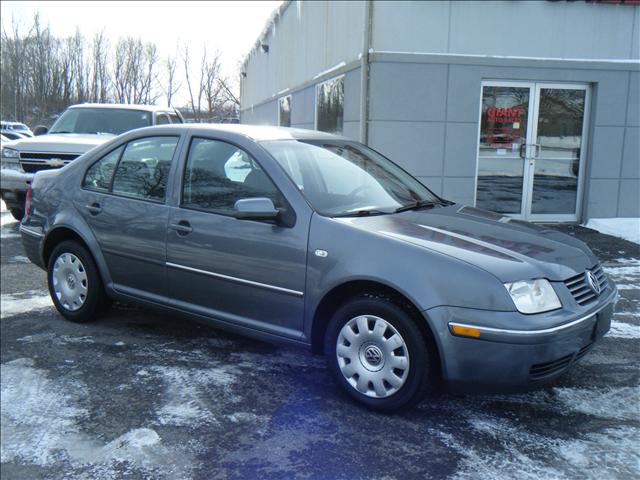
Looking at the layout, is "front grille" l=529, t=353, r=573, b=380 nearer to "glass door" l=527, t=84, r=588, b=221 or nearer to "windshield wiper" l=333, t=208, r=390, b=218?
"windshield wiper" l=333, t=208, r=390, b=218

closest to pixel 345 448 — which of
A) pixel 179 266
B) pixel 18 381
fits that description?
pixel 179 266

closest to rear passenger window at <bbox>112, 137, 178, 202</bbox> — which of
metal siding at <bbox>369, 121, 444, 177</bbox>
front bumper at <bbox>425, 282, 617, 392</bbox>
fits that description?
front bumper at <bbox>425, 282, 617, 392</bbox>

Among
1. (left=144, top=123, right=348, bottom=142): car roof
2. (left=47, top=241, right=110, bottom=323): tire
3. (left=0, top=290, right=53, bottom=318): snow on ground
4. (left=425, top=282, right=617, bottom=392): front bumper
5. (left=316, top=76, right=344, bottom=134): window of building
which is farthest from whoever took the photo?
(left=316, top=76, right=344, bottom=134): window of building

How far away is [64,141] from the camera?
347 inches

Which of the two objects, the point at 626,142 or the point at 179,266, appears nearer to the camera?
the point at 179,266

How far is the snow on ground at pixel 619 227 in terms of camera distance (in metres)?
8.91

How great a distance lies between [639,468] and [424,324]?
3.99ft

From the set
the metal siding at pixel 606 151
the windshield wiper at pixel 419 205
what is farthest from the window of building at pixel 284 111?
the windshield wiper at pixel 419 205

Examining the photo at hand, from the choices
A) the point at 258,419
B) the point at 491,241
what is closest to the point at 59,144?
the point at 258,419

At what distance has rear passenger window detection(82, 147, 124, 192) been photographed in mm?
4719

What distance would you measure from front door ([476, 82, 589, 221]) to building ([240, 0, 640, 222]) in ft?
0.05

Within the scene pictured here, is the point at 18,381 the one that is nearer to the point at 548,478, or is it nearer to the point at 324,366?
the point at 324,366

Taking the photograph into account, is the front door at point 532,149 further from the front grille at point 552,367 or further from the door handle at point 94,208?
the front grille at point 552,367

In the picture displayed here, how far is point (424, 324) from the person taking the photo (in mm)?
3250
